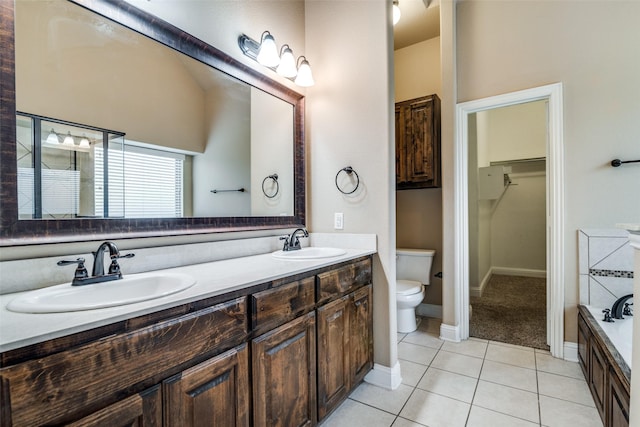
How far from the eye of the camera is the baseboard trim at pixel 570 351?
7.20 feet

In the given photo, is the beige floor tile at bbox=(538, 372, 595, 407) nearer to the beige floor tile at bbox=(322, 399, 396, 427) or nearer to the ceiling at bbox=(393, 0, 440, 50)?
the beige floor tile at bbox=(322, 399, 396, 427)

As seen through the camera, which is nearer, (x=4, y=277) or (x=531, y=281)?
(x=4, y=277)

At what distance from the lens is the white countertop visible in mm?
626

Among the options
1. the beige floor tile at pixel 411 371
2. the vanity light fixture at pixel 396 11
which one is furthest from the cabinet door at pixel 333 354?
the vanity light fixture at pixel 396 11

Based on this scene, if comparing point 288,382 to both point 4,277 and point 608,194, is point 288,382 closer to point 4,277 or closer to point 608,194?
point 4,277

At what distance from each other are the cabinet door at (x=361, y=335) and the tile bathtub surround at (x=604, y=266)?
1.64 m

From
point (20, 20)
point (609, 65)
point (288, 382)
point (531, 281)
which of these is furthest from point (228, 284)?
point (531, 281)

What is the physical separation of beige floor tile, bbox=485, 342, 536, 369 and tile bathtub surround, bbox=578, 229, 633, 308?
1.86ft

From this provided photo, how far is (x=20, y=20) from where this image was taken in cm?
102

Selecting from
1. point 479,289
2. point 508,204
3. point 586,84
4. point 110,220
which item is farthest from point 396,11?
point 508,204

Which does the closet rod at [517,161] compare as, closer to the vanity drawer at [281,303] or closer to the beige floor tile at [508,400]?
the beige floor tile at [508,400]

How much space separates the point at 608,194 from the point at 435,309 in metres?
1.77

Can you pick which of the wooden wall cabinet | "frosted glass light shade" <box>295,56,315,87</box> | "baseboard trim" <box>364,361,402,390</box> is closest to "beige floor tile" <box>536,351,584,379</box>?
"baseboard trim" <box>364,361,402,390</box>

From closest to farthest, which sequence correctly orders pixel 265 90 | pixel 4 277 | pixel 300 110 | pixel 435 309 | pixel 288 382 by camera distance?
1. pixel 4 277
2. pixel 288 382
3. pixel 265 90
4. pixel 300 110
5. pixel 435 309
